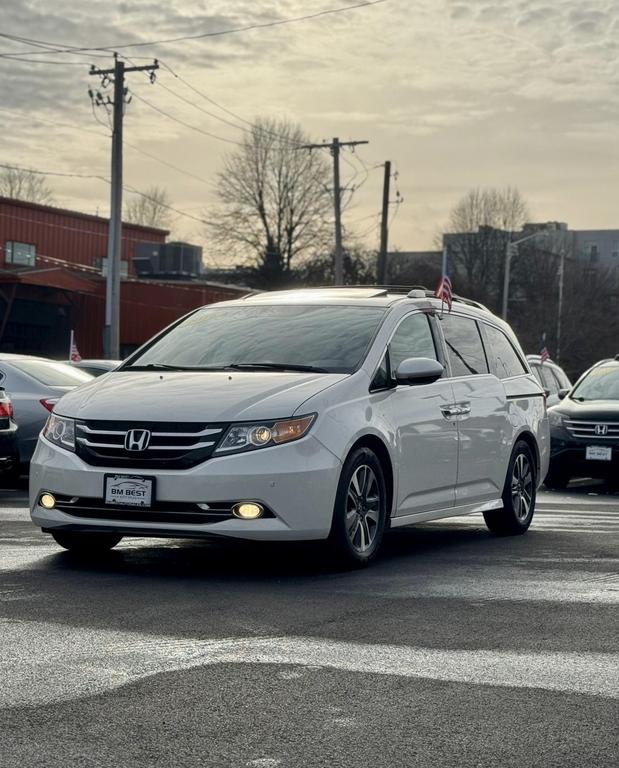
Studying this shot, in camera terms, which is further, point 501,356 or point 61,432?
point 501,356

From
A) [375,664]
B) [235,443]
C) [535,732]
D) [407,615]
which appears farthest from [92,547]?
[535,732]

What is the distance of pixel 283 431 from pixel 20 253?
50.4 metres

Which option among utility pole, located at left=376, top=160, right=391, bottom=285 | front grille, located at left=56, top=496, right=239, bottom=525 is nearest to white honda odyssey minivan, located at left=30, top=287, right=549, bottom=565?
front grille, located at left=56, top=496, right=239, bottom=525

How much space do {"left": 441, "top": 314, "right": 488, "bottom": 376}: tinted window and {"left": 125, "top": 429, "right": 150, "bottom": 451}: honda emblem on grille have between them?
2.87 metres

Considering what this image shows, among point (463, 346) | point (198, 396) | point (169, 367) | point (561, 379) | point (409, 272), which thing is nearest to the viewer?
point (198, 396)

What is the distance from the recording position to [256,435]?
7758mm

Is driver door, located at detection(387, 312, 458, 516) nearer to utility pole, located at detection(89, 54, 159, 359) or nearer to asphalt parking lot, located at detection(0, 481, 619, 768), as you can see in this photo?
asphalt parking lot, located at detection(0, 481, 619, 768)

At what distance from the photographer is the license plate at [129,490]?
777 cm

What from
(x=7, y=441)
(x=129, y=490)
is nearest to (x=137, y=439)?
(x=129, y=490)

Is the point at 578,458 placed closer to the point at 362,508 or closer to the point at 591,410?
the point at 591,410

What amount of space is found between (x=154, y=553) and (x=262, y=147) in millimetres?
75984

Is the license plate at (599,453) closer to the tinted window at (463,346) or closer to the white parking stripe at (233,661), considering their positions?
the tinted window at (463,346)

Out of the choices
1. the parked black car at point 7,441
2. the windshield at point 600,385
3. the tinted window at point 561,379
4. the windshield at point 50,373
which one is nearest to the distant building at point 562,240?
the tinted window at point 561,379

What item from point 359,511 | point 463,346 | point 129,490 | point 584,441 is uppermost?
point 463,346
